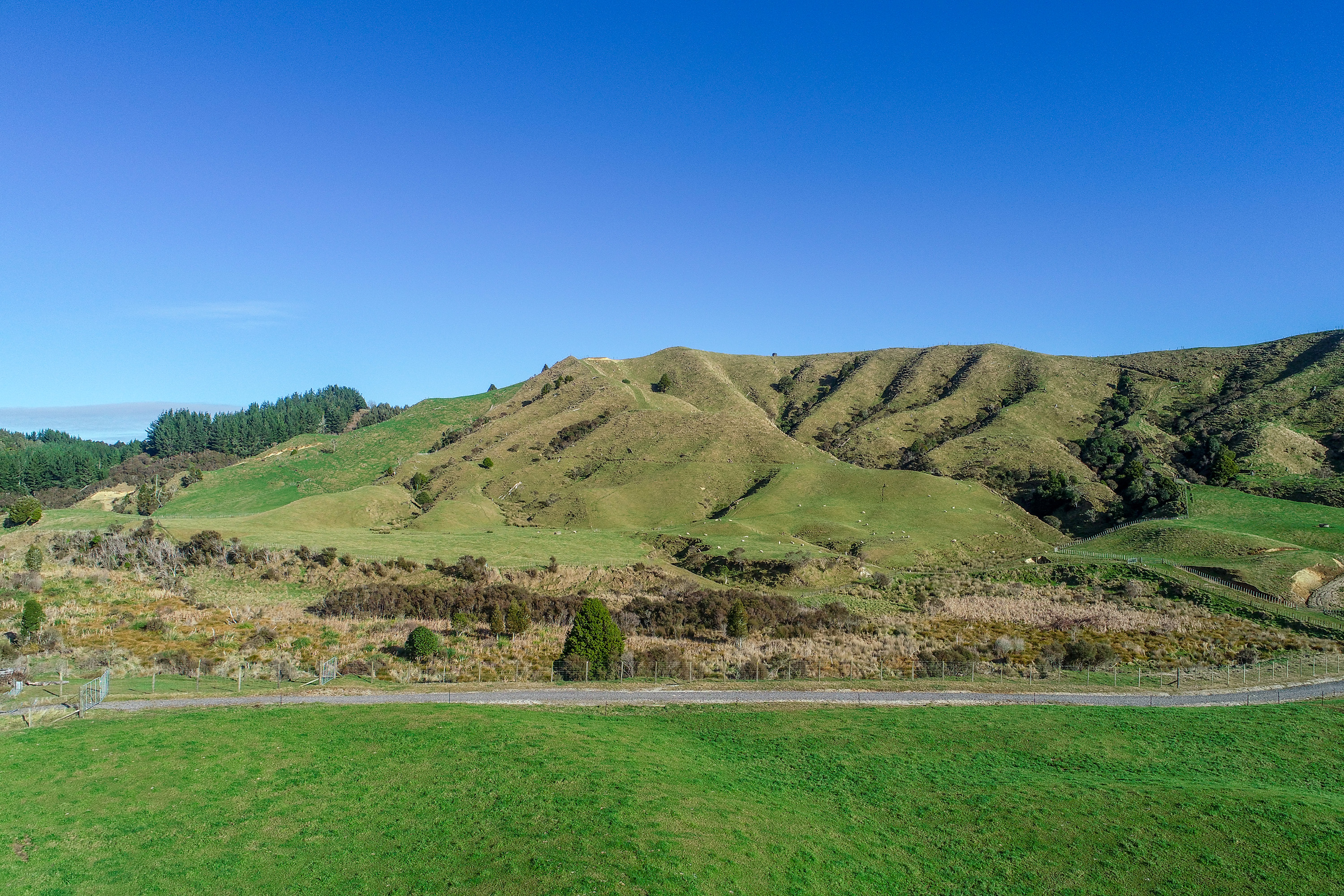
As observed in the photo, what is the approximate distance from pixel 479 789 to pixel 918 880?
914 centimetres

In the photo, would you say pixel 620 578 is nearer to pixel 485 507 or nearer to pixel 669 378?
pixel 485 507

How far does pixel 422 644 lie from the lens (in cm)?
3619

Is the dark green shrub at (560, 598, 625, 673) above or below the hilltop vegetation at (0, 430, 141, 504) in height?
below

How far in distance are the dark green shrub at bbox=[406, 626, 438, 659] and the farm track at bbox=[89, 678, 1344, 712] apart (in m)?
8.26

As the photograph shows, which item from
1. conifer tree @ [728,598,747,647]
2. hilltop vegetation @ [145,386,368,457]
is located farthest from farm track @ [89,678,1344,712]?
hilltop vegetation @ [145,386,368,457]

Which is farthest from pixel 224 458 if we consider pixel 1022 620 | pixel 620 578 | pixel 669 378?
Result: pixel 1022 620

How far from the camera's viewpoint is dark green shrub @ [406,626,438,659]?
119 ft

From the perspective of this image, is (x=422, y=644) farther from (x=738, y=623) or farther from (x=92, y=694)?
(x=738, y=623)

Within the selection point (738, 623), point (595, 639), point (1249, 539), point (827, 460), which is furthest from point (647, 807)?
point (827, 460)

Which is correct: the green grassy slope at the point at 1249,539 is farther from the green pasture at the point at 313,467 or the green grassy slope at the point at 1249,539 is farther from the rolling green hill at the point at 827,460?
the green pasture at the point at 313,467

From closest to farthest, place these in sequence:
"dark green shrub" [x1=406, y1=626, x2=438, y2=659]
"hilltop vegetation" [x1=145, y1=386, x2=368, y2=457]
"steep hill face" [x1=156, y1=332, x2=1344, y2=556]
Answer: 1. "dark green shrub" [x1=406, y1=626, x2=438, y2=659]
2. "steep hill face" [x1=156, y1=332, x2=1344, y2=556]
3. "hilltop vegetation" [x1=145, y1=386, x2=368, y2=457]

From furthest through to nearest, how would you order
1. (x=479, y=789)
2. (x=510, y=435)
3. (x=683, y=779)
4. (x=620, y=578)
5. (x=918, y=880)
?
(x=510, y=435), (x=620, y=578), (x=683, y=779), (x=479, y=789), (x=918, y=880)

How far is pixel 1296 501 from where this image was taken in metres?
74.2

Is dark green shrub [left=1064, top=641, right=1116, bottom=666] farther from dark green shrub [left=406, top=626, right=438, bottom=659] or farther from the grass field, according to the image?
dark green shrub [left=406, top=626, right=438, bottom=659]
